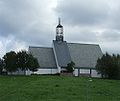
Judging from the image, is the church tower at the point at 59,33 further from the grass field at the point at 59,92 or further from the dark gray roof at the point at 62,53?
the grass field at the point at 59,92

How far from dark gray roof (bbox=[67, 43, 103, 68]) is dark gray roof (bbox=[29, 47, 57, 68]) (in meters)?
5.46

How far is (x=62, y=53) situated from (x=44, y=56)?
4.90 m

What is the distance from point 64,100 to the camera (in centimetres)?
2167

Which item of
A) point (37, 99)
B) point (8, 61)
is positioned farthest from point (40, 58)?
point (37, 99)

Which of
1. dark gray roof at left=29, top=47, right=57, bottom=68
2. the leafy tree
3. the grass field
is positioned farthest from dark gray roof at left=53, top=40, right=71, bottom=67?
the grass field

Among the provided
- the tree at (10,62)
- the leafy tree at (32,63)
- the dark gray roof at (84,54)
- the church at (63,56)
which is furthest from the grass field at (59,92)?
the dark gray roof at (84,54)

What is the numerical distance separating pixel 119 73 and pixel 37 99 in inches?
1997

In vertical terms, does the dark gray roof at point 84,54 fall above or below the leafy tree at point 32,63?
above

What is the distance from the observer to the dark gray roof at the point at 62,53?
333 feet

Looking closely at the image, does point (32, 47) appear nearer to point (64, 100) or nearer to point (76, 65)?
point (76, 65)

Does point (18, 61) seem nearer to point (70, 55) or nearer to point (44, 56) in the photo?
point (44, 56)

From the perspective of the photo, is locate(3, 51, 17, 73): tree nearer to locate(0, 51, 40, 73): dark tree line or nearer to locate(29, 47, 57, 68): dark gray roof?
locate(0, 51, 40, 73): dark tree line

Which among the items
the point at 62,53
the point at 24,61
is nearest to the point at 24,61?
the point at 24,61

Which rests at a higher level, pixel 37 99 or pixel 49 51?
pixel 49 51
